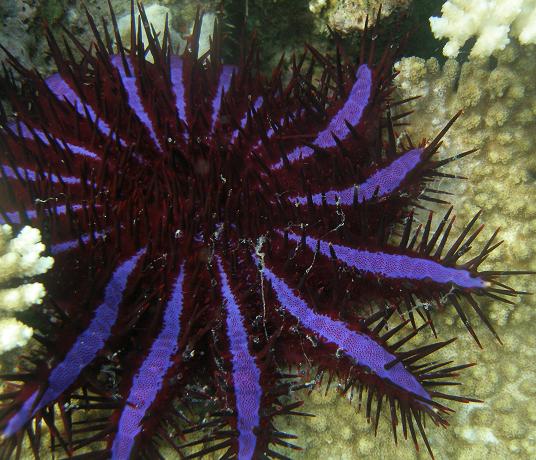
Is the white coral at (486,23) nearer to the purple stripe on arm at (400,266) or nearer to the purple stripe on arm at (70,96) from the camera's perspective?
the purple stripe on arm at (400,266)

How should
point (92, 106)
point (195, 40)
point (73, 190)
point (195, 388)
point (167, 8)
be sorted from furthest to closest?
point (167, 8) < point (195, 40) < point (92, 106) < point (73, 190) < point (195, 388)

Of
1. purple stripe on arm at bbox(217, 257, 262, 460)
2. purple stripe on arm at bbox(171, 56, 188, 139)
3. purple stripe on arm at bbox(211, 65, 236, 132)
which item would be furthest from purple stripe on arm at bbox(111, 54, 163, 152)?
purple stripe on arm at bbox(217, 257, 262, 460)

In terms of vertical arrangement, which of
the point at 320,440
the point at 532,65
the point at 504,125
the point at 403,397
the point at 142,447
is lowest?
the point at 320,440

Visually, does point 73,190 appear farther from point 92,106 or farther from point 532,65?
point 532,65

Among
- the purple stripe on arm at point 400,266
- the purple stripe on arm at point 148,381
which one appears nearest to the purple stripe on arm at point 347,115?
the purple stripe on arm at point 400,266

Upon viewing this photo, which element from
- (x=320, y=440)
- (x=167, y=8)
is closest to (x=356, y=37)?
(x=167, y=8)

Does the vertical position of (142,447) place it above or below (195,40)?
below

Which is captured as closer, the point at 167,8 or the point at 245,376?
the point at 245,376
